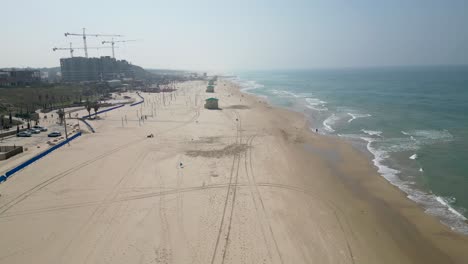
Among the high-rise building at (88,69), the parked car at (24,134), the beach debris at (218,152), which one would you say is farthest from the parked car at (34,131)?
the high-rise building at (88,69)

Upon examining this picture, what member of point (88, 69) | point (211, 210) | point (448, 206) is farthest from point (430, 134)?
point (88, 69)

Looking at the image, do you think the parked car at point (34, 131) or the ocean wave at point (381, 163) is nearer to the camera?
the ocean wave at point (381, 163)

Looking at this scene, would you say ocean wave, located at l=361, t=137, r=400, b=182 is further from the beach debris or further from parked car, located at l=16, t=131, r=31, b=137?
parked car, located at l=16, t=131, r=31, b=137

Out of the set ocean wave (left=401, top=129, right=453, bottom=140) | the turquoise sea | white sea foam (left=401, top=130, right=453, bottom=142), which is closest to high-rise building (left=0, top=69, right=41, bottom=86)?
the turquoise sea

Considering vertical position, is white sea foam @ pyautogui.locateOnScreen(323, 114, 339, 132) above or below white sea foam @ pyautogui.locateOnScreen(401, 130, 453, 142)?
above

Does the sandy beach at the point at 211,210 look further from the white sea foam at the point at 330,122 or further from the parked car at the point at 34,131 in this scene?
the white sea foam at the point at 330,122

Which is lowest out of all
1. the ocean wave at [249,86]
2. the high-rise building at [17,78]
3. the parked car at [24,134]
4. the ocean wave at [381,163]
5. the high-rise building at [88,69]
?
the ocean wave at [381,163]
